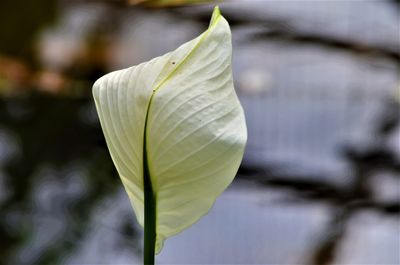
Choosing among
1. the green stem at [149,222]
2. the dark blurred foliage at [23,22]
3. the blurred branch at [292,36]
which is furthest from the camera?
the dark blurred foliage at [23,22]

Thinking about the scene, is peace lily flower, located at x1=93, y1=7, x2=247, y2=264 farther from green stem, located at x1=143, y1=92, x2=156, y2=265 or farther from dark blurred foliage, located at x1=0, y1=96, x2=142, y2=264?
dark blurred foliage, located at x1=0, y1=96, x2=142, y2=264

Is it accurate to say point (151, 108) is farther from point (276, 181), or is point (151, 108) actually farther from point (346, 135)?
point (346, 135)

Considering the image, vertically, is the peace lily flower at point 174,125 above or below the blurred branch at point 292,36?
above

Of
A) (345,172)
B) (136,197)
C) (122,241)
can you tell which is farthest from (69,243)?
(136,197)

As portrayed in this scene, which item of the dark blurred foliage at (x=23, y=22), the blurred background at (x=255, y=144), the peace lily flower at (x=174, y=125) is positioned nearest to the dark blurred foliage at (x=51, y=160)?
the blurred background at (x=255, y=144)

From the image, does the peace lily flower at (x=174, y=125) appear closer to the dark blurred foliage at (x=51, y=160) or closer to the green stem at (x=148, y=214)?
the green stem at (x=148, y=214)

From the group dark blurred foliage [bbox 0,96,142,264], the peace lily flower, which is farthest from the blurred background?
the peace lily flower

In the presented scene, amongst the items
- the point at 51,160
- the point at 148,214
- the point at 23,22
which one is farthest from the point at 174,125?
the point at 23,22
